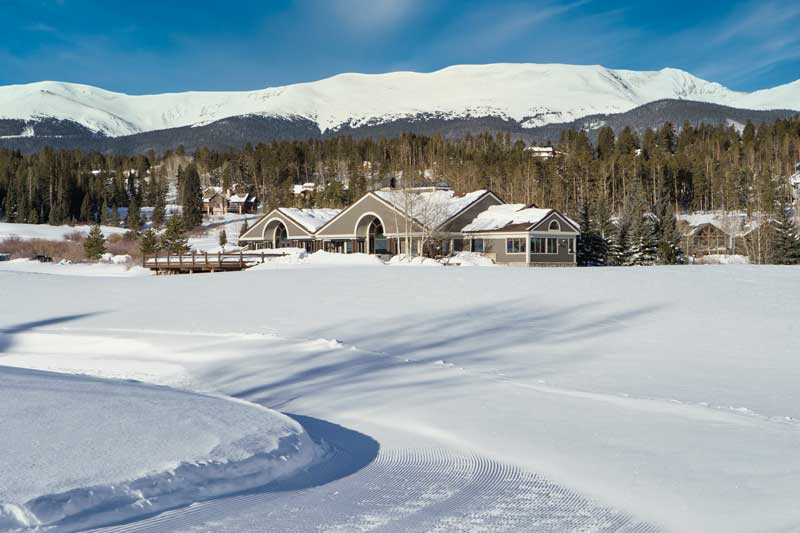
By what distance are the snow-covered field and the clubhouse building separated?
17.9 meters

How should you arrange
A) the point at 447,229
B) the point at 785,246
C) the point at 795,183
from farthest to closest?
the point at 795,183 → the point at 447,229 → the point at 785,246

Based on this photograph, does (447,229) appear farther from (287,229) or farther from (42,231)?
(42,231)

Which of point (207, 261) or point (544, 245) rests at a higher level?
point (544, 245)

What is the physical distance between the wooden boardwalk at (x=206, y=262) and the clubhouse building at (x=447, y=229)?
8.00 meters

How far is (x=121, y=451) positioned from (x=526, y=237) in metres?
40.5

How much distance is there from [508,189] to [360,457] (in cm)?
7817

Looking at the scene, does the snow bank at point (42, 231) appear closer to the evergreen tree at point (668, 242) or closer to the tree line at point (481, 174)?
the tree line at point (481, 174)

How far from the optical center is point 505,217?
4753cm

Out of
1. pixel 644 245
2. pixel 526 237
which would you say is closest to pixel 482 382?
pixel 526 237

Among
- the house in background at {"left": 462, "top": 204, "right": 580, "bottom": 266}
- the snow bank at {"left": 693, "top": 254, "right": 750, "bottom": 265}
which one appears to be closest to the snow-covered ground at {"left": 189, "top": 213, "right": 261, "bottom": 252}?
the house in background at {"left": 462, "top": 204, "right": 580, "bottom": 266}

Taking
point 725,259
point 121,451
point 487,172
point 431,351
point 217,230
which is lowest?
point 431,351

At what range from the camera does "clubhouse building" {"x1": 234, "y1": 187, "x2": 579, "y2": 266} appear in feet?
150

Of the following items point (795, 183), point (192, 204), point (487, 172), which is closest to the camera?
point (487, 172)

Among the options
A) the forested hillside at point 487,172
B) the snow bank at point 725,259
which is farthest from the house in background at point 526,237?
the snow bank at point 725,259
